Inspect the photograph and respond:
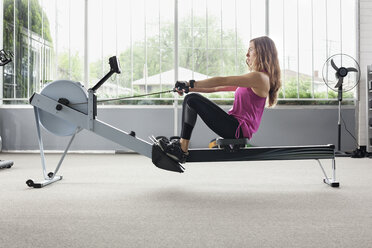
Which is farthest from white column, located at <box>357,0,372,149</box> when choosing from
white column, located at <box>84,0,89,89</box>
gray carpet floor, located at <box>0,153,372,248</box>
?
white column, located at <box>84,0,89,89</box>

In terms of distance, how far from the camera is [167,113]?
5094 millimetres

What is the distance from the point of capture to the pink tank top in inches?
95.5

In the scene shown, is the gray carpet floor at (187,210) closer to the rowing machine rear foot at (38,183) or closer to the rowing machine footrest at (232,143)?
the rowing machine rear foot at (38,183)

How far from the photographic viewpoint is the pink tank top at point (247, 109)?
2426 mm

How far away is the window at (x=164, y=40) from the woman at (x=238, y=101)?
2732 mm

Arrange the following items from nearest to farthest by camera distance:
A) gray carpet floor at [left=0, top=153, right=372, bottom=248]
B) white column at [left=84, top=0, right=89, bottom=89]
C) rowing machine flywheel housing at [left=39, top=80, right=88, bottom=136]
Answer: gray carpet floor at [left=0, top=153, right=372, bottom=248], rowing machine flywheel housing at [left=39, top=80, right=88, bottom=136], white column at [left=84, top=0, right=89, bottom=89]

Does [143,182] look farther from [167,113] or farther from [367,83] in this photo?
[367,83]

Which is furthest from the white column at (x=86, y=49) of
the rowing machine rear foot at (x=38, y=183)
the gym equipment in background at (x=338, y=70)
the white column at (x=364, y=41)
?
the white column at (x=364, y=41)

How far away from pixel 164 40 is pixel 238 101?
300 centimetres

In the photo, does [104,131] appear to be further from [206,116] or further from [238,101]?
[238,101]

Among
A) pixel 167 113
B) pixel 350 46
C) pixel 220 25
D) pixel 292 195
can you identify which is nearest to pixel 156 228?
pixel 292 195

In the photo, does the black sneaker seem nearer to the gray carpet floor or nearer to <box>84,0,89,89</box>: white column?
the gray carpet floor

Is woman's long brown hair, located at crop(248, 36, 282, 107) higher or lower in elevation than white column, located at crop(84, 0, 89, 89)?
lower

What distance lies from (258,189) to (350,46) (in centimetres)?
373
